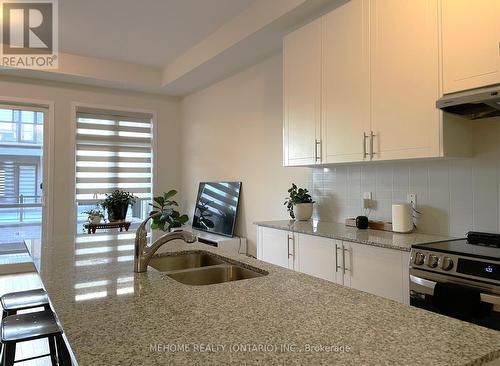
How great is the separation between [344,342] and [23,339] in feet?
4.43

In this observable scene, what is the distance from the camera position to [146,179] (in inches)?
227

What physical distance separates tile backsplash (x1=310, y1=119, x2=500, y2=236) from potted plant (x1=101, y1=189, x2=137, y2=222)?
3148 mm

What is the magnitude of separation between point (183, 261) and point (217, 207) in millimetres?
2811

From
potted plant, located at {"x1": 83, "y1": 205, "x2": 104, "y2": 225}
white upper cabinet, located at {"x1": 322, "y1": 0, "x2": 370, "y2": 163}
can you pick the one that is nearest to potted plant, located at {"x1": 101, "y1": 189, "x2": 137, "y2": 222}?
potted plant, located at {"x1": 83, "y1": 205, "x2": 104, "y2": 225}

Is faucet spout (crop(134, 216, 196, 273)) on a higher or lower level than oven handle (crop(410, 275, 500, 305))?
higher

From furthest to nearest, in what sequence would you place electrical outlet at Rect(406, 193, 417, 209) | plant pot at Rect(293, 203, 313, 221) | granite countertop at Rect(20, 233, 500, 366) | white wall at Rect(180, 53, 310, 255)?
white wall at Rect(180, 53, 310, 255), plant pot at Rect(293, 203, 313, 221), electrical outlet at Rect(406, 193, 417, 209), granite countertop at Rect(20, 233, 500, 366)

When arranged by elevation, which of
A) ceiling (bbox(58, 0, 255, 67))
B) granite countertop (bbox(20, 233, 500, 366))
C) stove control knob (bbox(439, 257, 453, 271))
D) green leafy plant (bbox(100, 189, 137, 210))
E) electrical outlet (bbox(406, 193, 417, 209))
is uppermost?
ceiling (bbox(58, 0, 255, 67))

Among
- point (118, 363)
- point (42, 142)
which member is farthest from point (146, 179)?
point (118, 363)

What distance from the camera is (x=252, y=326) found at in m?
0.93

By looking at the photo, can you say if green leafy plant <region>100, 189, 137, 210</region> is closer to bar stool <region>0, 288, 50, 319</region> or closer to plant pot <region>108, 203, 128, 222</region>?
plant pot <region>108, 203, 128, 222</region>

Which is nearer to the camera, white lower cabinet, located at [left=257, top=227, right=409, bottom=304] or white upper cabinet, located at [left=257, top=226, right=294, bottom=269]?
white lower cabinet, located at [left=257, top=227, right=409, bottom=304]

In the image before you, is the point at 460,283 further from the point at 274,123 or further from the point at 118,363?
the point at 274,123

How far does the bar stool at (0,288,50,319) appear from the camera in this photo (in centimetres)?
198

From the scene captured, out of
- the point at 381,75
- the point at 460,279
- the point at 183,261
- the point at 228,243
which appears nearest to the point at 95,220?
the point at 228,243
